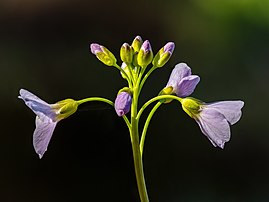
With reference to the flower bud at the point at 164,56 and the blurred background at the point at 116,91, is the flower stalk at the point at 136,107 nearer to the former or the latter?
the flower bud at the point at 164,56

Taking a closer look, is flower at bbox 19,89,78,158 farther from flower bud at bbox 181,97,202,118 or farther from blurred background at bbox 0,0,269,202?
blurred background at bbox 0,0,269,202

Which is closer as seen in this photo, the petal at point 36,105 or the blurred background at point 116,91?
the petal at point 36,105

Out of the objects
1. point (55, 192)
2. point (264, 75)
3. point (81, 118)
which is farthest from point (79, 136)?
point (264, 75)

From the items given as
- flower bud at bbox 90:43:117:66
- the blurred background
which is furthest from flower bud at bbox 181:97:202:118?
the blurred background

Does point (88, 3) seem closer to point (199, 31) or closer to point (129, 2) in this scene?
point (129, 2)

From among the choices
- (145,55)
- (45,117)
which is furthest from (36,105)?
(145,55)

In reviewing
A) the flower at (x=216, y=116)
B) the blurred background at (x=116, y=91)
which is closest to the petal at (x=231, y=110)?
the flower at (x=216, y=116)
